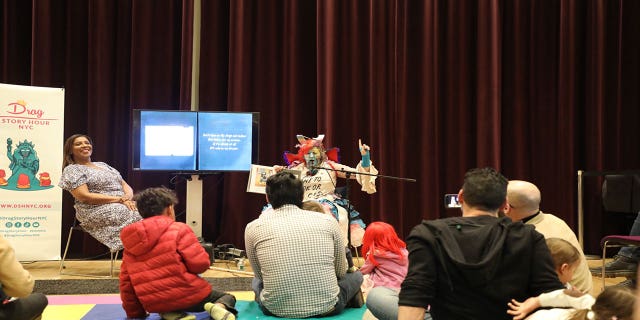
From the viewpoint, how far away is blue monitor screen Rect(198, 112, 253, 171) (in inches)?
201

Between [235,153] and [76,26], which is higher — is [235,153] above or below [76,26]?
below

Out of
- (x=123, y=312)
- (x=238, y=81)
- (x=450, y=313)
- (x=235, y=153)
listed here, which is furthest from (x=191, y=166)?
(x=450, y=313)

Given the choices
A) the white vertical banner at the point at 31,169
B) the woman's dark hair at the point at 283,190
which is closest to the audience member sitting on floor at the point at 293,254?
the woman's dark hair at the point at 283,190

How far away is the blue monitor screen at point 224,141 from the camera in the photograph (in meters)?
5.11

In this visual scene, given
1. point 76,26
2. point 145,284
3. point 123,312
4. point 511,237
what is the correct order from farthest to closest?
point 76,26, point 123,312, point 145,284, point 511,237

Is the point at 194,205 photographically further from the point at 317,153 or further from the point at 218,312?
the point at 218,312

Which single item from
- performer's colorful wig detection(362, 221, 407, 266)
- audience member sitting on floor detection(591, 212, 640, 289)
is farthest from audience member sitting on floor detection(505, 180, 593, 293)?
audience member sitting on floor detection(591, 212, 640, 289)

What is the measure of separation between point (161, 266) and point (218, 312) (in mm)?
386

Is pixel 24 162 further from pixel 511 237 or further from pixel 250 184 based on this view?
pixel 511 237

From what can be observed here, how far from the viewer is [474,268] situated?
1778 millimetres

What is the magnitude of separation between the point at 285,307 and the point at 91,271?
2559 mm

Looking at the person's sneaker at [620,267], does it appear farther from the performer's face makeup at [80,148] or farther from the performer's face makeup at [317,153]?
the performer's face makeup at [80,148]

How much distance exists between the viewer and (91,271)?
490 cm

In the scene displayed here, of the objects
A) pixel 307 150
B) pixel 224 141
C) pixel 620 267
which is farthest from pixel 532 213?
pixel 224 141
